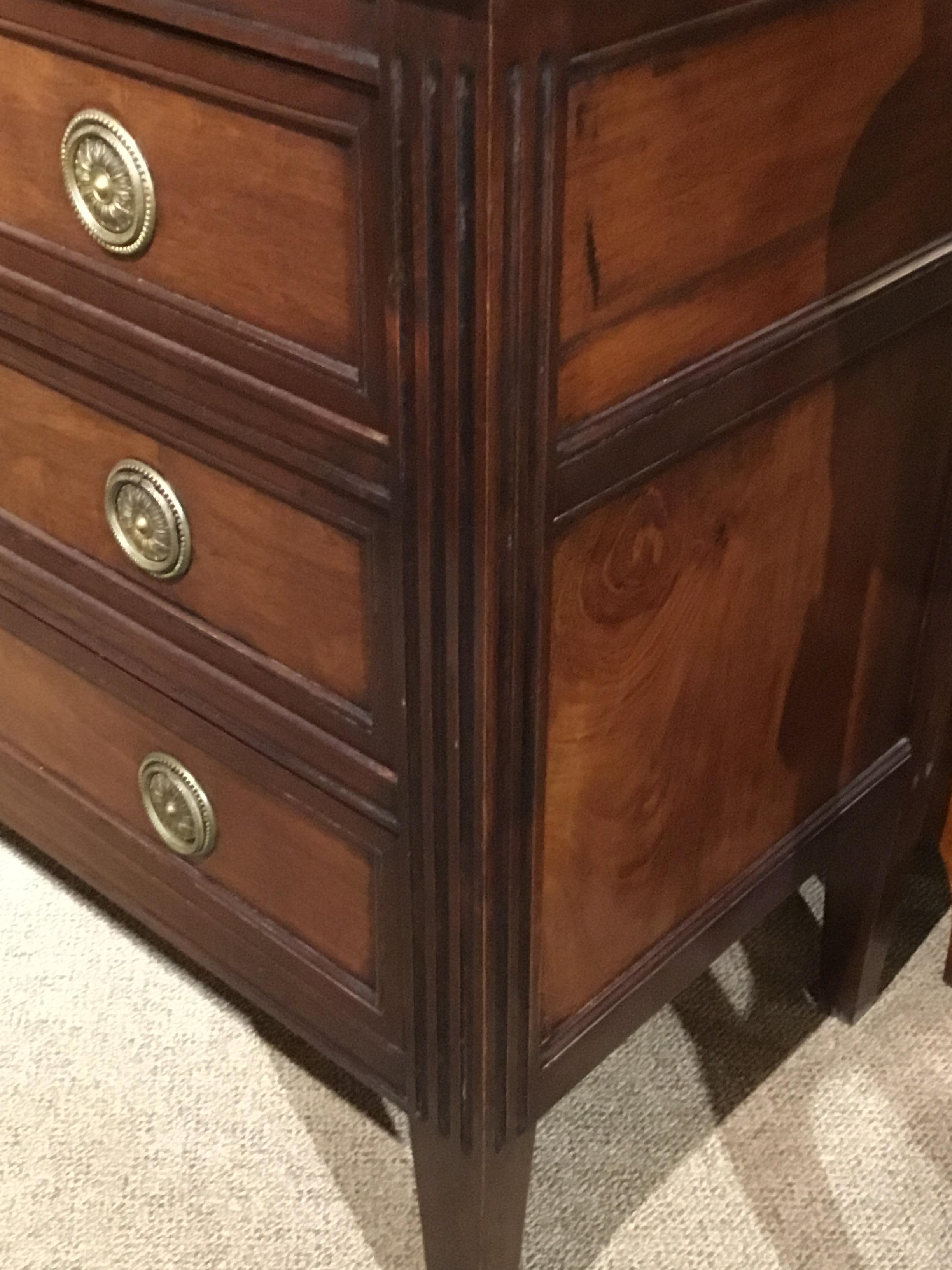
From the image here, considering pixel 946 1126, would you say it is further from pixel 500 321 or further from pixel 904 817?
pixel 500 321

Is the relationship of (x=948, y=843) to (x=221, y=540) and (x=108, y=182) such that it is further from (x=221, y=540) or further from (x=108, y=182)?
(x=108, y=182)

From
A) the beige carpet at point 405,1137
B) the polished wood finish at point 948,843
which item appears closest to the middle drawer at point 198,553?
the beige carpet at point 405,1137

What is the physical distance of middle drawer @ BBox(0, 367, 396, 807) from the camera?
0.70m

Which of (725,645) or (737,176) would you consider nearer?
(737,176)

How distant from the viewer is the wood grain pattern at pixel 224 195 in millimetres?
581

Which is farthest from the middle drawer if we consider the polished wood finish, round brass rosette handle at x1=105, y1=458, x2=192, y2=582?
the polished wood finish

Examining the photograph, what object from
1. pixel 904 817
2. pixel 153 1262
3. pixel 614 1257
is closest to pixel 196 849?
pixel 153 1262

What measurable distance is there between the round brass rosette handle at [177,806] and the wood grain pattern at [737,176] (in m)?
0.41

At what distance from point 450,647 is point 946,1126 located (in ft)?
2.29

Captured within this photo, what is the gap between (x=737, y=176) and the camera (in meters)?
0.62

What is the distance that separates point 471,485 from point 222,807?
1.21ft

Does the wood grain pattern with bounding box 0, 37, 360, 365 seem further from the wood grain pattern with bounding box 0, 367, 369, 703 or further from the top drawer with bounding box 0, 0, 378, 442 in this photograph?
the wood grain pattern with bounding box 0, 367, 369, 703

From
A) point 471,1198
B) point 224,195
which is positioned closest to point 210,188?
point 224,195

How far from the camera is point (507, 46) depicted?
1.59ft
